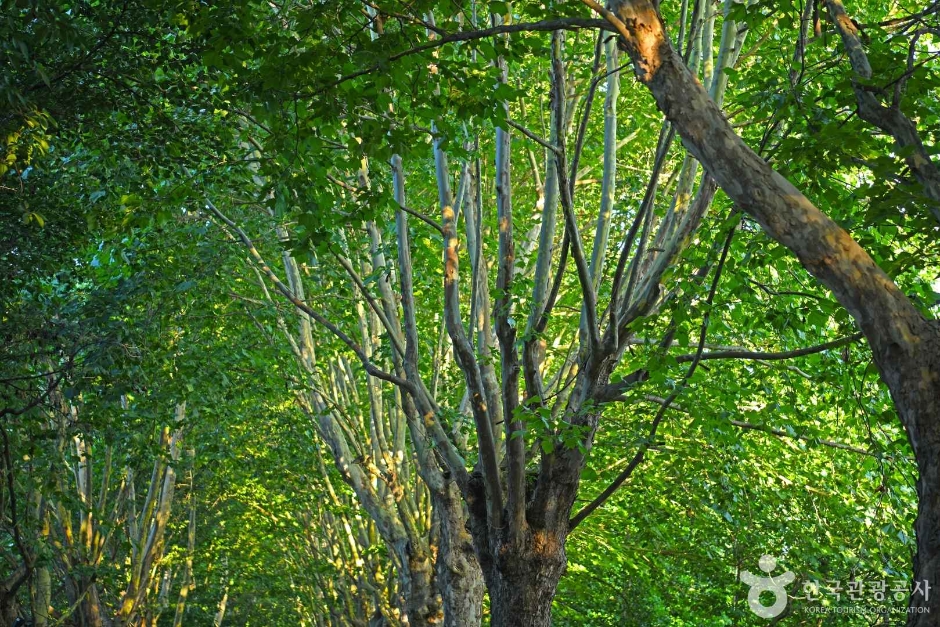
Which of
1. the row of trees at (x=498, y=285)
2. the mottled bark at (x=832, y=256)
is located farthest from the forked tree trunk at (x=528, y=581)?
the mottled bark at (x=832, y=256)

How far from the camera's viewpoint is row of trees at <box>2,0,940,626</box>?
461 cm

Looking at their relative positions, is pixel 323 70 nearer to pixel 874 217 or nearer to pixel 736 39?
pixel 874 217

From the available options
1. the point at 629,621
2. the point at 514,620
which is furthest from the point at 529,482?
the point at 629,621

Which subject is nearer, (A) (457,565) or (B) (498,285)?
(B) (498,285)

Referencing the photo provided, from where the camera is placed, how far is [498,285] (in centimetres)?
706

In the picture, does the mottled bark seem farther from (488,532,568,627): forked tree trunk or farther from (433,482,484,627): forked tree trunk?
(433,482,484,627): forked tree trunk

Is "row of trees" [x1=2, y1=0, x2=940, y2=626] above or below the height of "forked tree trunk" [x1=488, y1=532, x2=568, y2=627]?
above

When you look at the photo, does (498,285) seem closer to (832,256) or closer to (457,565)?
(457,565)

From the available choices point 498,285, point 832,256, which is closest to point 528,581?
point 498,285

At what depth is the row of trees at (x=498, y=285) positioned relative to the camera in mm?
4613

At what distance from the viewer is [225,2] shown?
5066 mm

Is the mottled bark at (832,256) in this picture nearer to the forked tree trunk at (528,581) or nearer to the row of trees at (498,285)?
the row of trees at (498,285)

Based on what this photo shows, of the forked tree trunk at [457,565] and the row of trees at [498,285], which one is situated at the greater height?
the row of trees at [498,285]

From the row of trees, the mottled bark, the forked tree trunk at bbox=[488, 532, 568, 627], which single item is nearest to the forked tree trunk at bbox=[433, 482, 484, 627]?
the row of trees
